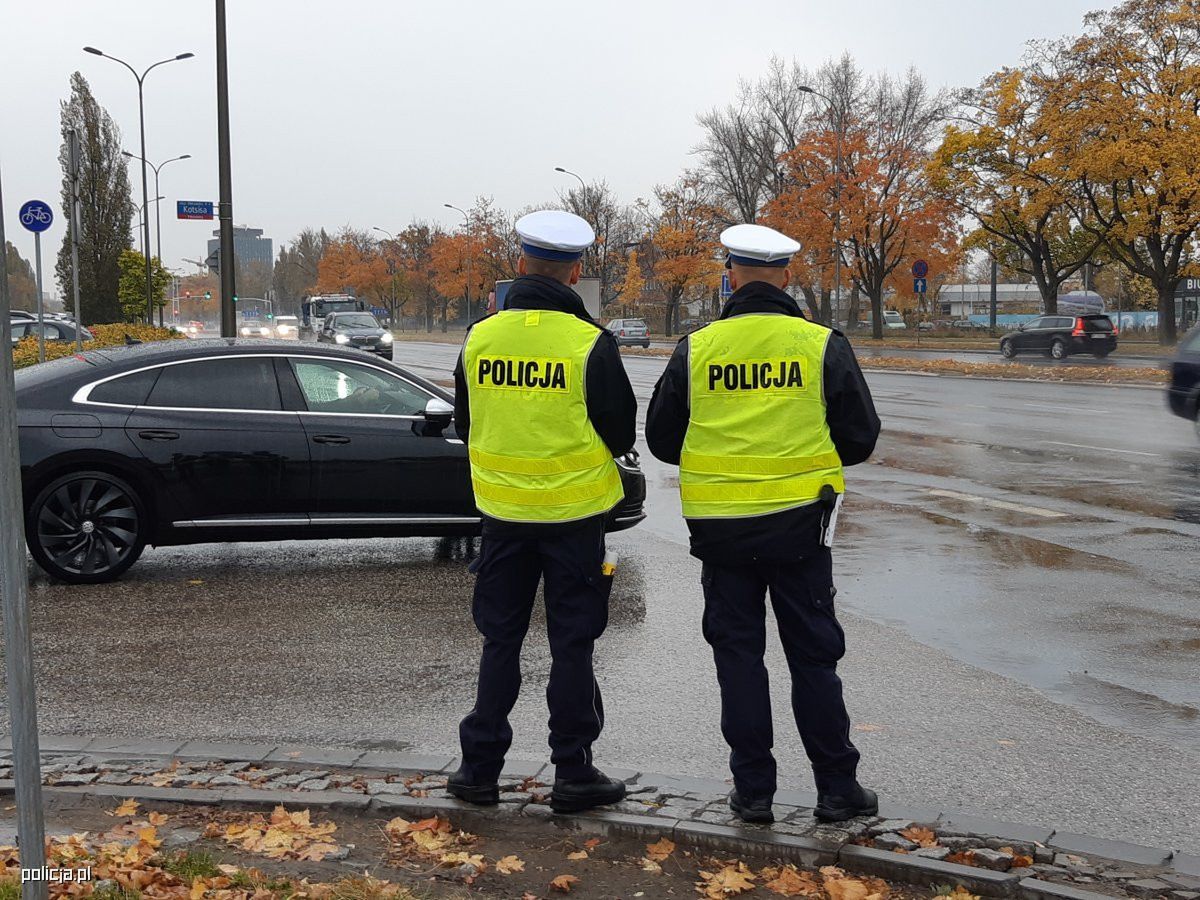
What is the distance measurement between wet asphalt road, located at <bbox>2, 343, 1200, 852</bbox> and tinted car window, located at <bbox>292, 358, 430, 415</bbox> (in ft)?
3.52

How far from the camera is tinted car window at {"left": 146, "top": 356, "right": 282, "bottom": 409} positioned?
8562 millimetres

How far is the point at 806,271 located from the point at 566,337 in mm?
57184

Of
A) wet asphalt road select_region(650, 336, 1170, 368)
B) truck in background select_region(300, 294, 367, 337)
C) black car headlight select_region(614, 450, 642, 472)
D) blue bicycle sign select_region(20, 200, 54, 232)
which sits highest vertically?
blue bicycle sign select_region(20, 200, 54, 232)

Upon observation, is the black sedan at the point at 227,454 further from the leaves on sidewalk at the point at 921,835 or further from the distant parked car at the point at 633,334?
the distant parked car at the point at 633,334

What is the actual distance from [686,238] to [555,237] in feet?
204

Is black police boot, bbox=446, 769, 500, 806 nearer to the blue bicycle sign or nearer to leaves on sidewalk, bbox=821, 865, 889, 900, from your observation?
leaves on sidewalk, bbox=821, 865, 889, 900

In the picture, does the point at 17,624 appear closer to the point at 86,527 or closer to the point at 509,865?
the point at 509,865

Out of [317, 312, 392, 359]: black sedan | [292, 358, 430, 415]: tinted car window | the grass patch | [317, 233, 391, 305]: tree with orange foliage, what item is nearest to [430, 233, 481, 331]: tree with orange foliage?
[317, 233, 391, 305]: tree with orange foliage

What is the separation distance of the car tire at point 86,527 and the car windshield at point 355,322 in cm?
3564

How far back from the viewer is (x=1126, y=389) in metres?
26.9

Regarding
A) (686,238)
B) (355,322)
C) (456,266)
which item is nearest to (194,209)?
(355,322)

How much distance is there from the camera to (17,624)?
303 centimetres

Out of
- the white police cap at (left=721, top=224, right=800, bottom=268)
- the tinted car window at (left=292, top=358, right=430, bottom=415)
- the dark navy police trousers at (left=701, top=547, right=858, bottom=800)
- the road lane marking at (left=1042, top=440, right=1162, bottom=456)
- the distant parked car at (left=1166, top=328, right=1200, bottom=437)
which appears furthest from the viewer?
the road lane marking at (left=1042, top=440, right=1162, bottom=456)

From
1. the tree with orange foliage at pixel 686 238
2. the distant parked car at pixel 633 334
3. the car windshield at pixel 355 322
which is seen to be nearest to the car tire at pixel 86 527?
the car windshield at pixel 355 322
